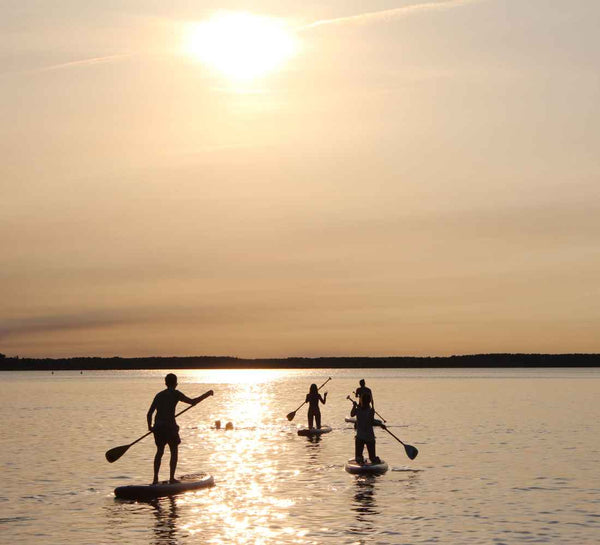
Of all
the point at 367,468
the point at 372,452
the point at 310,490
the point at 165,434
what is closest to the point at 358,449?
the point at 372,452

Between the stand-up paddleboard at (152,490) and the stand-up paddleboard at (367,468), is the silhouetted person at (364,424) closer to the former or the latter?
the stand-up paddleboard at (367,468)

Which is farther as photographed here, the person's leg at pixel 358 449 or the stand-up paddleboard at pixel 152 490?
the person's leg at pixel 358 449

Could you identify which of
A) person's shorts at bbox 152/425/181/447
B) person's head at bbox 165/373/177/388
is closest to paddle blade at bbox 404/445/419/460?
person's shorts at bbox 152/425/181/447

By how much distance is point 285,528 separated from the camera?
2064cm

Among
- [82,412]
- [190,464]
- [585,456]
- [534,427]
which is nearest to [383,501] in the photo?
[190,464]

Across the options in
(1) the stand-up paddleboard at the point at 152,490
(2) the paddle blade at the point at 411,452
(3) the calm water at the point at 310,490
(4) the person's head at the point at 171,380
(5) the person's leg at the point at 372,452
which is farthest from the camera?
(2) the paddle blade at the point at 411,452

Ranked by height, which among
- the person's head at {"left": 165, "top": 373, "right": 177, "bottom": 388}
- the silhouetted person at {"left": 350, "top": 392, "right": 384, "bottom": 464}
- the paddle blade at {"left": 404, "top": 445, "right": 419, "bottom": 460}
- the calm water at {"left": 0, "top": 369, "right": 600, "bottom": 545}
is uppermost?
the person's head at {"left": 165, "top": 373, "right": 177, "bottom": 388}

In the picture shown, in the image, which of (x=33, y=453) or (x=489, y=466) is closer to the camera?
(x=489, y=466)

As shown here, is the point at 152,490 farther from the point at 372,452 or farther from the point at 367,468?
the point at 372,452

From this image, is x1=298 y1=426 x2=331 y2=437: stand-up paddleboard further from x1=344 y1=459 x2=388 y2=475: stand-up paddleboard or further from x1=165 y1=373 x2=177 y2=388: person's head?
x1=165 y1=373 x2=177 y2=388: person's head

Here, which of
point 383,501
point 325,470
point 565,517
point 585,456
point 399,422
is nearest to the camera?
point 565,517

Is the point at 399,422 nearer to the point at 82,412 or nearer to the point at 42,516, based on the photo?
the point at 82,412

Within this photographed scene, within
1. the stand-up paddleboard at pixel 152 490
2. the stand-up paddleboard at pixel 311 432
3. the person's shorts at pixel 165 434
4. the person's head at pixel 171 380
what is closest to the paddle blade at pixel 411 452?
the stand-up paddleboard at pixel 152 490

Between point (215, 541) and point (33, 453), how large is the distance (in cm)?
2192
